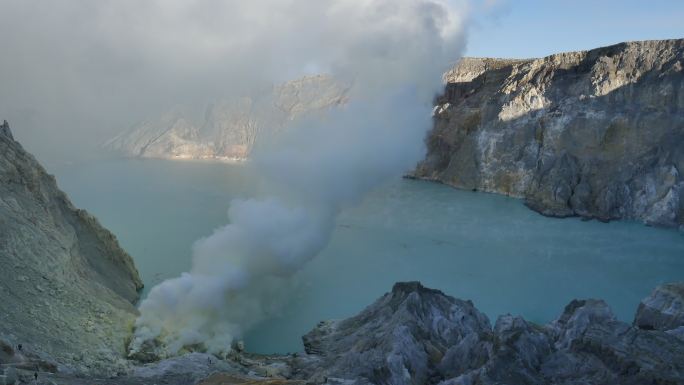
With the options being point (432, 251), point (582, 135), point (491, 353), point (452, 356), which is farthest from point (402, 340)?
point (582, 135)

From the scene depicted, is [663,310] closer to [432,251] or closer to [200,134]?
[432,251]

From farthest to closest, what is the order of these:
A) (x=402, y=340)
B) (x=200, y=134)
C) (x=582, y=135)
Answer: (x=200, y=134) < (x=582, y=135) < (x=402, y=340)

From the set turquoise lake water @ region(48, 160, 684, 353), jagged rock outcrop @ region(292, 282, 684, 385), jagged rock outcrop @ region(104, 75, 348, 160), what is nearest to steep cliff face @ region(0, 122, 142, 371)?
turquoise lake water @ region(48, 160, 684, 353)

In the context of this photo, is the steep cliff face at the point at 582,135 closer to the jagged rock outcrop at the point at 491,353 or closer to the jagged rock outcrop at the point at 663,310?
the jagged rock outcrop at the point at 663,310

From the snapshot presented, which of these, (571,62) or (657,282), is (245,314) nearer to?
(657,282)

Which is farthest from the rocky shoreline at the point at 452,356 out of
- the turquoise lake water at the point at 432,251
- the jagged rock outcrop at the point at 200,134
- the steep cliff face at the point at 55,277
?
the jagged rock outcrop at the point at 200,134
